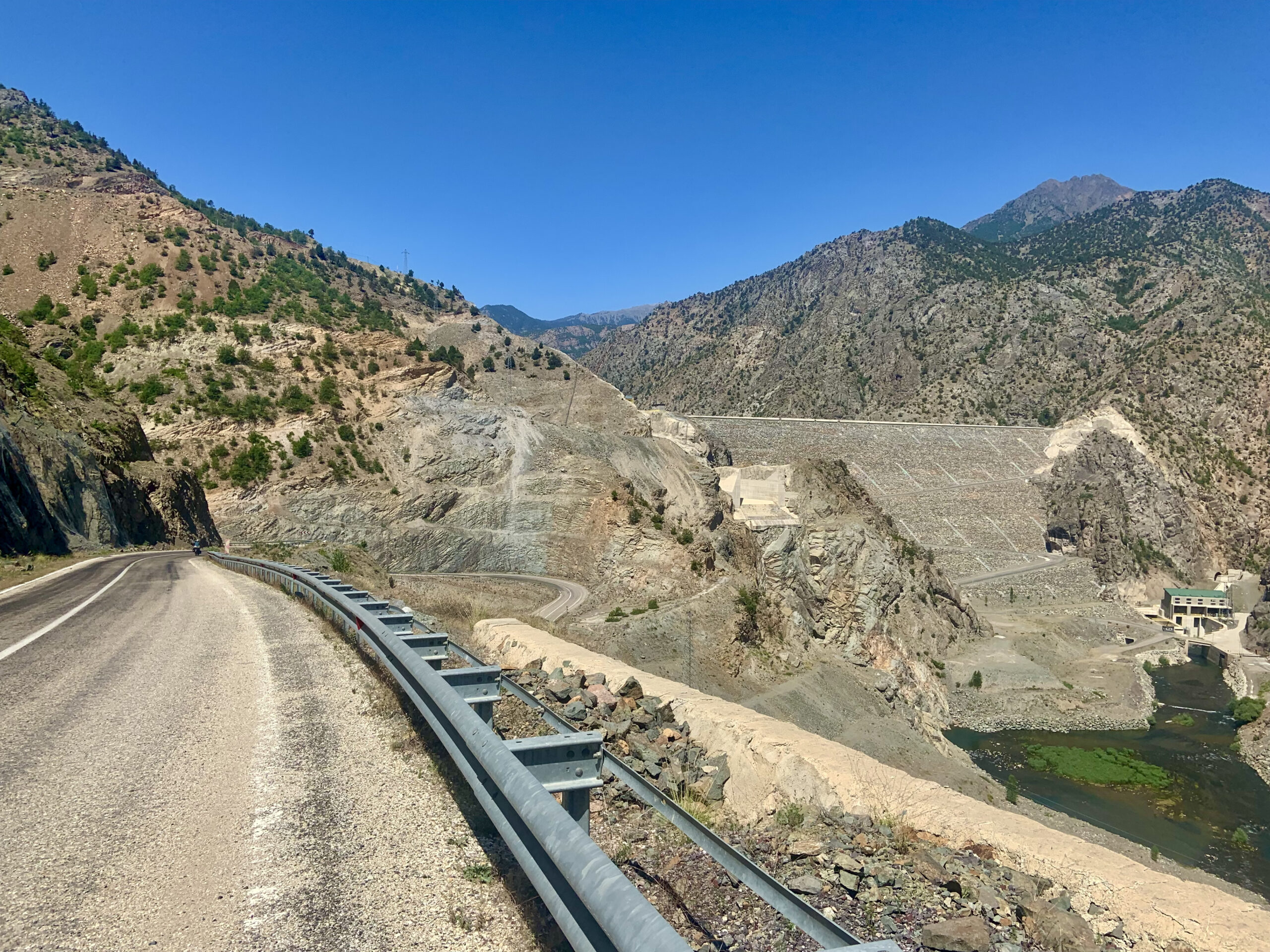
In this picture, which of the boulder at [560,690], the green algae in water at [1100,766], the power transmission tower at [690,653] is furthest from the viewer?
the green algae in water at [1100,766]

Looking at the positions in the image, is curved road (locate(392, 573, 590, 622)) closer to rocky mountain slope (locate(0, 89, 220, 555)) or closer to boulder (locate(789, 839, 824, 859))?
rocky mountain slope (locate(0, 89, 220, 555))

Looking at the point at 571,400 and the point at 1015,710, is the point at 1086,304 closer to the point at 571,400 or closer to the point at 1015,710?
the point at 1015,710

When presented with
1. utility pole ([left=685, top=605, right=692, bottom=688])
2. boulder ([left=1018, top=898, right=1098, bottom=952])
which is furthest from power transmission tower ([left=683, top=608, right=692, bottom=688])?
boulder ([left=1018, top=898, right=1098, bottom=952])

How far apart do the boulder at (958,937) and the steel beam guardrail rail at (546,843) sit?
238cm

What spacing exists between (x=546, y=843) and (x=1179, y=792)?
169ft

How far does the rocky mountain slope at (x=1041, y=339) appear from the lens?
100500 mm

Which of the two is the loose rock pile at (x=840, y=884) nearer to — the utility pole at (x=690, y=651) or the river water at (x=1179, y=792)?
the utility pole at (x=690, y=651)

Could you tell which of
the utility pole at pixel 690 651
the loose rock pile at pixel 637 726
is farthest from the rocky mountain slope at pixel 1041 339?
the loose rock pile at pixel 637 726

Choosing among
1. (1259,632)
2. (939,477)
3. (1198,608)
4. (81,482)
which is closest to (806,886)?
(81,482)

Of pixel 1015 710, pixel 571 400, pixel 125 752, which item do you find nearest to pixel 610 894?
pixel 125 752

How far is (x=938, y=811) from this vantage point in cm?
622

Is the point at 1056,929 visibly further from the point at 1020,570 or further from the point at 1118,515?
the point at 1118,515

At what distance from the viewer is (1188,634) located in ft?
226

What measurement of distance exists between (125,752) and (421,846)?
2673mm
